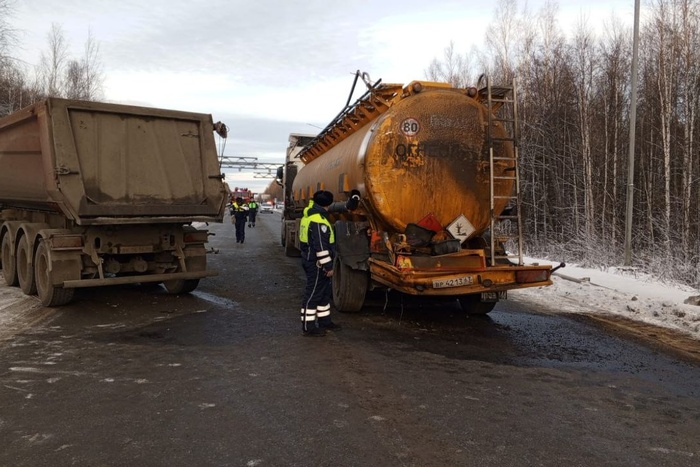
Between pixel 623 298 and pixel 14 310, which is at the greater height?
pixel 14 310

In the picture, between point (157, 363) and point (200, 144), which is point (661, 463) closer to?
point (157, 363)

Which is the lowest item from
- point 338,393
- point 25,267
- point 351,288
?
point 338,393

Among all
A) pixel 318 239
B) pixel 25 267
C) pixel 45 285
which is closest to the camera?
pixel 318 239

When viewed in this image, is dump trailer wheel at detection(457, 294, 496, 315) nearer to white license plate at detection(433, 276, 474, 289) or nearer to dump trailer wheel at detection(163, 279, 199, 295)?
white license plate at detection(433, 276, 474, 289)

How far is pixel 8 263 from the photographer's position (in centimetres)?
939

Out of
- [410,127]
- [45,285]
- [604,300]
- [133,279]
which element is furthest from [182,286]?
[604,300]

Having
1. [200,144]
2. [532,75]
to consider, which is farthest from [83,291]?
[532,75]

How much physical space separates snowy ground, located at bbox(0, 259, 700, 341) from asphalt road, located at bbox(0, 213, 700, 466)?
0.44 meters

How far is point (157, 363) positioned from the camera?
17.0ft

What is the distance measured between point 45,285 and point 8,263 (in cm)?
224

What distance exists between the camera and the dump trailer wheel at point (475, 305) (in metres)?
7.68

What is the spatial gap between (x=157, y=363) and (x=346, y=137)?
5.54 metres

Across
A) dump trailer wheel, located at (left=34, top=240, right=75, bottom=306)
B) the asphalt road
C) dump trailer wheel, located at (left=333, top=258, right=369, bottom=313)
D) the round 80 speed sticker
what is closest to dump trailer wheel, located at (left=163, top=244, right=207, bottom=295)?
the asphalt road

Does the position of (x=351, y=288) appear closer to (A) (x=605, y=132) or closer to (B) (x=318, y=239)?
(B) (x=318, y=239)
